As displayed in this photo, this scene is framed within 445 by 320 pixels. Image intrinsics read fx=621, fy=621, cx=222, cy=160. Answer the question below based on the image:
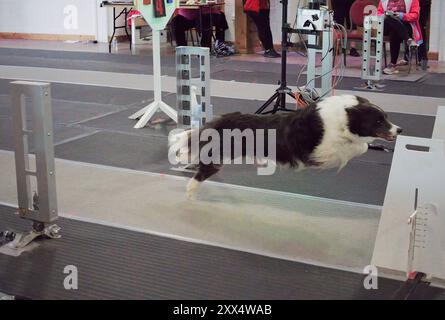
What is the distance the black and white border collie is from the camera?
2863 millimetres

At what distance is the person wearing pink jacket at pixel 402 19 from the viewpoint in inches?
282

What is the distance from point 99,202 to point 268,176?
1.02m

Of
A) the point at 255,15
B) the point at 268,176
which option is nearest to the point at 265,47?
the point at 255,15

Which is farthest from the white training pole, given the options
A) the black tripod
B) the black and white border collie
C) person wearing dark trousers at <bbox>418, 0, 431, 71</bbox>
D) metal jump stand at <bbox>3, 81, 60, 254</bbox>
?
person wearing dark trousers at <bbox>418, 0, 431, 71</bbox>

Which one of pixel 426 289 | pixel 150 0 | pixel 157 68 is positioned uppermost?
pixel 150 0

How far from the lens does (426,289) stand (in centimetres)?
225

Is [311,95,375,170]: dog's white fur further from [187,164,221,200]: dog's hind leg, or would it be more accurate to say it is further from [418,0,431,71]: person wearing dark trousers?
[418,0,431,71]: person wearing dark trousers

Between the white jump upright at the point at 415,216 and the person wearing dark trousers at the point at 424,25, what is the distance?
5640 mm

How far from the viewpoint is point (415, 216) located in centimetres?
230

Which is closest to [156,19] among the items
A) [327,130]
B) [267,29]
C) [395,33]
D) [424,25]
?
[327,130]

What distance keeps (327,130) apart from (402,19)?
486 cm

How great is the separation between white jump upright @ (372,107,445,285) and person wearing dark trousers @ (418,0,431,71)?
222 inches
